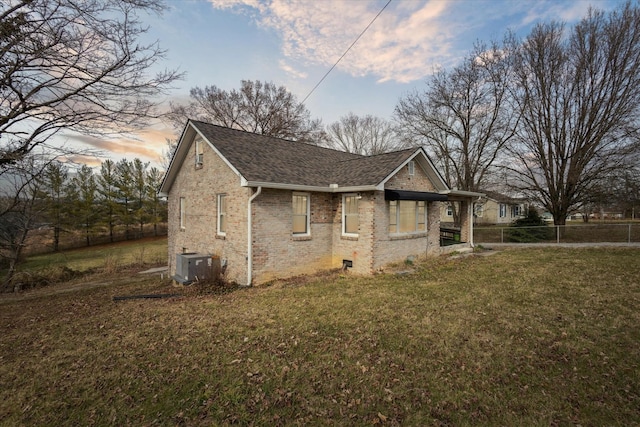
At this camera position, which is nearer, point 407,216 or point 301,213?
point 301,213

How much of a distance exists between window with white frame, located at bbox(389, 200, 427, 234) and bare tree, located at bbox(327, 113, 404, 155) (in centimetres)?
2398

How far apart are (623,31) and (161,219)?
4762cm

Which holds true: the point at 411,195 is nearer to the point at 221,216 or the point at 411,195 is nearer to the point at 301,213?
the point at 301,213

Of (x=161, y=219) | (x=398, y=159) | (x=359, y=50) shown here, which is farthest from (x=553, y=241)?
(x=161, y=219)

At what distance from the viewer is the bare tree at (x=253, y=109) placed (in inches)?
1090

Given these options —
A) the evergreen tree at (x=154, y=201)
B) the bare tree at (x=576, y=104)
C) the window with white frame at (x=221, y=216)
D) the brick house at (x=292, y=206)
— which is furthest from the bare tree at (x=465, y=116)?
the evergreen tree at (x=154, y=201)

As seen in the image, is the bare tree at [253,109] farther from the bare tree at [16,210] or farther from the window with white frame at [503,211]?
the window with white frame at [503,211]

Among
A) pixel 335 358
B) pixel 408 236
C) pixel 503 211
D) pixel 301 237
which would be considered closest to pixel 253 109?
pixel 301 237

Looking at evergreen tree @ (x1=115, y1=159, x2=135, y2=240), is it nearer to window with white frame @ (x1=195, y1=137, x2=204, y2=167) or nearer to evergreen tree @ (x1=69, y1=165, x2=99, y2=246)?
evergreen tree @ (x1=69, y1=165, x2=99, y2=246)

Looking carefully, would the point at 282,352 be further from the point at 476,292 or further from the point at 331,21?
the point at 331,21

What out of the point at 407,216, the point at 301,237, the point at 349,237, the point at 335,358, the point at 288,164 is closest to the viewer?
the point at 335,358

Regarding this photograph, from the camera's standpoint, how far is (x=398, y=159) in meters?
11.4

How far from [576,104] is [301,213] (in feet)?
69.8

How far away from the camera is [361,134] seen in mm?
36656
